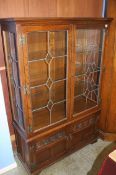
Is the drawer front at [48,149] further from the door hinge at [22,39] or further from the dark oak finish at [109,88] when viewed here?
the door hinge at [22,39]

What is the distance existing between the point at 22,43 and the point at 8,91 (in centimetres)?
69

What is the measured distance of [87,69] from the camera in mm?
1970

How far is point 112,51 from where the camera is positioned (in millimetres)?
2021

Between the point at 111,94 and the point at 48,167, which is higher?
the point at 111,94

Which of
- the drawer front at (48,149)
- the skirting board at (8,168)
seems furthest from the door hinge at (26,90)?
the skirting board at (8,168)

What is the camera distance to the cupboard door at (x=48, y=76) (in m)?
1.64

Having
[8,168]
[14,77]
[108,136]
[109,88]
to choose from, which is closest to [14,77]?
[14,77]

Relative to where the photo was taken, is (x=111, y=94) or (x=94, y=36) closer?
(x=94, y=36)

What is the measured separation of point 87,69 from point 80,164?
109cm

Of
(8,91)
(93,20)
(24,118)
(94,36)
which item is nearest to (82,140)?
(24,118)

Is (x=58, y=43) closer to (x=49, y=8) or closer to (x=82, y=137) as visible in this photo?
(x=49, y=8)

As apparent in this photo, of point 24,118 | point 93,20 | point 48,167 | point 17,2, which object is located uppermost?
point 17,2

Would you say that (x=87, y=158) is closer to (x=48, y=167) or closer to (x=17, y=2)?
(x=48, y=167)

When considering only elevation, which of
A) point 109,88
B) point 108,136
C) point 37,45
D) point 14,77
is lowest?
point 108,136
